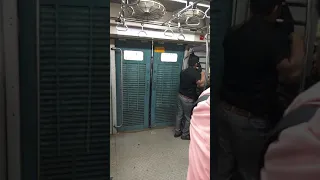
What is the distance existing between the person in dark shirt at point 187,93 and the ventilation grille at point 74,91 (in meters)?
3.09

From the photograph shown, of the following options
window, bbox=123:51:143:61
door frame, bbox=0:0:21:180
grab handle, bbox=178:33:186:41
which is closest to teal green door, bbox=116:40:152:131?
window, bbox=123:51:143:61

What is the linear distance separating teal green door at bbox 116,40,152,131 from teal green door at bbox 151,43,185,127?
182 millimetres

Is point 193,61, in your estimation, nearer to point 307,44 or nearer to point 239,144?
point 239,144

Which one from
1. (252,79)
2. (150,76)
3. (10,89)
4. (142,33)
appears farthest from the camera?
(150,76)

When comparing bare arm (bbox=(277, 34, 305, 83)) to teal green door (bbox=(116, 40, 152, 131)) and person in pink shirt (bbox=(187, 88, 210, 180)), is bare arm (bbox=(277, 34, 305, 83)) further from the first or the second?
teal green door (bbox=(116, 40, 152, 131))

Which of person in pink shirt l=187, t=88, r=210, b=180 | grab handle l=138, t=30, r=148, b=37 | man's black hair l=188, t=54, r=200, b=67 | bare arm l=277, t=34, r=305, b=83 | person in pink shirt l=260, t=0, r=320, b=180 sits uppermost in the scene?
grab handle l=138, t=30, r=148, b=37

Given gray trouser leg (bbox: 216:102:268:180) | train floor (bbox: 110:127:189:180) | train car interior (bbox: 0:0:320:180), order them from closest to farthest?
gray trouser leg (bbox: 216:102:268:180)
train car interior (bbox: 0:0:320:180)
train floor (bbox: 110:127:189:180)

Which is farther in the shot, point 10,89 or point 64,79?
point 64,79

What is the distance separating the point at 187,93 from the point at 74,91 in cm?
318

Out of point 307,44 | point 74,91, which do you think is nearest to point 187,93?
point 74,91

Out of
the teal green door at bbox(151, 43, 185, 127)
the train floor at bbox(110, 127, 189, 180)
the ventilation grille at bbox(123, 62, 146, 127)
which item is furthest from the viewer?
the teal green door at bbox(151, 43, 185, 127)

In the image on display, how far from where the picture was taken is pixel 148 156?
10.1ft

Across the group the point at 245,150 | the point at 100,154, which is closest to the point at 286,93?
the point at 245,150

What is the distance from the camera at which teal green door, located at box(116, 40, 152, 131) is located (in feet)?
12.6
